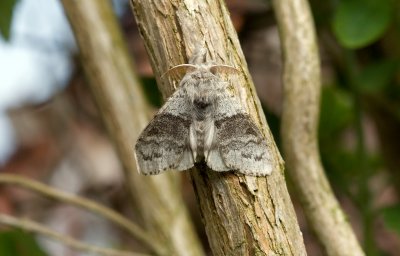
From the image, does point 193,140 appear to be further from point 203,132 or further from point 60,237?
point 60,237

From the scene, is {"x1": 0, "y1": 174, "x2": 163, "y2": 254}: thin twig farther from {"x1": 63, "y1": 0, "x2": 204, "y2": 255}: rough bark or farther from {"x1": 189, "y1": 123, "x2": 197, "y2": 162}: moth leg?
{"x1": 189, "y1": 123, "x2": 197, "y2": 162}: moth leg

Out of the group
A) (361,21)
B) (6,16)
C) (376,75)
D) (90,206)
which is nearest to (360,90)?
(376,75)

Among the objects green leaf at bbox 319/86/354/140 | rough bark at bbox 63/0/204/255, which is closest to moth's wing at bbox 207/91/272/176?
rough bark at bbox 63/0/204/255

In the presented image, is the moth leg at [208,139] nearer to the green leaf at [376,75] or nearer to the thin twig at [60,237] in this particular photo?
the thin twig at [60,237]

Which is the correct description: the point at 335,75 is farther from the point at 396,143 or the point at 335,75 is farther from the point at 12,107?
the point at 12,107

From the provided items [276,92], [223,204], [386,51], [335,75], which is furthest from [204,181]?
[276,92]
